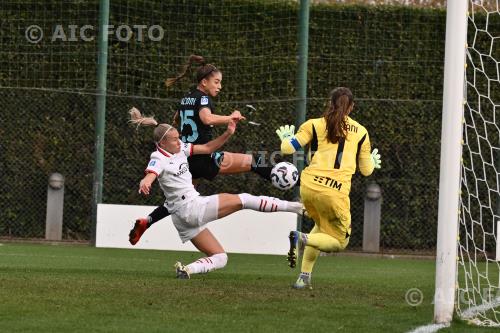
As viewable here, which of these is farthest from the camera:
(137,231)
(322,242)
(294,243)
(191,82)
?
(191,82)

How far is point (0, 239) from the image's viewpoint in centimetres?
1625

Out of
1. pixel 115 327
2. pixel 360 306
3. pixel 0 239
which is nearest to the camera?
pixel 115 327

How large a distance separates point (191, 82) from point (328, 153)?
25.6 ft

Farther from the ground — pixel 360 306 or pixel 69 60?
pixel 69 60

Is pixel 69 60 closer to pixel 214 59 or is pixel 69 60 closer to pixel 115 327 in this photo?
pixel 214 59

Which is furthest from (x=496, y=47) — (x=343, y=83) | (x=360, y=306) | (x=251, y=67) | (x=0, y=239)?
(x=360, y=306)

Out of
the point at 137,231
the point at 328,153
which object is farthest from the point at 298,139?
the point at 137,231

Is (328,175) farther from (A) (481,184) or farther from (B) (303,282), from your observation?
(A) (481,184)

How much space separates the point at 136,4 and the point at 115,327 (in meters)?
10.7

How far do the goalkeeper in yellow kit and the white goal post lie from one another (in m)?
1.91

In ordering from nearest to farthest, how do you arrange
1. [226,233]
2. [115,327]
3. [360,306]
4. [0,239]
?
[115,327] < [360,306] < [226,233] < [0,239]

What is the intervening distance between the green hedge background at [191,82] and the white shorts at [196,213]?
250 inches

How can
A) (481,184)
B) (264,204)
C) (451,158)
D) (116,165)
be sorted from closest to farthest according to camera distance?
(451,158), (264,204), (481,184), (116,165)

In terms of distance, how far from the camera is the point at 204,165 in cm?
1090
